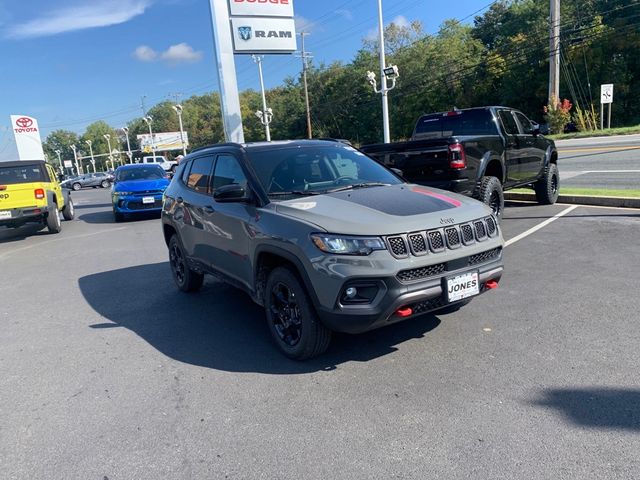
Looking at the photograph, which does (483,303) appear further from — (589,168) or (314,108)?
(314,108)

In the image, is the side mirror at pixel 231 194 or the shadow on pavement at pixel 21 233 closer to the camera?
the side mirror at pixel 231 194

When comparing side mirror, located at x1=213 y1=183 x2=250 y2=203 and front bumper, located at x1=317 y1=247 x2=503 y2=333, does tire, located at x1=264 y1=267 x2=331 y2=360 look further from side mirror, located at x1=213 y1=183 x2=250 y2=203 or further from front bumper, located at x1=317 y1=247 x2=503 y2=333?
side mirror, located at x1=213 y1=183 x2=250 y2=203

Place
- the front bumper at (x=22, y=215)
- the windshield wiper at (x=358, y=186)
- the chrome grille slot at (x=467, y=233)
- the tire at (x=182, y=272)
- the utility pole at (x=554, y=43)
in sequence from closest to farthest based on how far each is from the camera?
the chrome grille slot at (x=467, y=233)
the windshield wiper at (x=358, y=186)
the tire at (x=182, y=272)
the front bumper at (x=22, y=215)
the utility pole at (x=554, y=43)

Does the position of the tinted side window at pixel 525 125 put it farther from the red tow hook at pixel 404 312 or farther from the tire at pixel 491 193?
the red tow hook at pixel 404 312

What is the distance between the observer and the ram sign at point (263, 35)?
1808 centimetres

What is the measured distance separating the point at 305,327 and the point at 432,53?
196 feet

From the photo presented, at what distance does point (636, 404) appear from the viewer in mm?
2965

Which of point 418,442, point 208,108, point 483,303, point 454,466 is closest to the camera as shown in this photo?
point 454,466

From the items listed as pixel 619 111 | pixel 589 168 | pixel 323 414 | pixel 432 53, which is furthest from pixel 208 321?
pixel 432 53

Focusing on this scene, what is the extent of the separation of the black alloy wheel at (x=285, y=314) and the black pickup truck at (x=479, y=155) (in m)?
4.04

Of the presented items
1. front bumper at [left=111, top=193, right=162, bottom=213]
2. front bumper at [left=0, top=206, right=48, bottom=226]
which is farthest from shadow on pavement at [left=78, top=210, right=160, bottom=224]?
front bumper at [left=0, top=206, right=48, bottom=226]

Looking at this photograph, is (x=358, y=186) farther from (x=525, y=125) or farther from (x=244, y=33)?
(x=244, y=33)

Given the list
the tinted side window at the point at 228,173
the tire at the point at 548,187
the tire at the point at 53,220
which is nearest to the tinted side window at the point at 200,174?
the tinted side window at the point at 228,173

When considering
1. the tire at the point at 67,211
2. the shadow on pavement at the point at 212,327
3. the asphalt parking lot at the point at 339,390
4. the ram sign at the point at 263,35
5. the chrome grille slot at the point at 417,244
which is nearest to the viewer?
the asphalt parking lot at the point at 339,390
